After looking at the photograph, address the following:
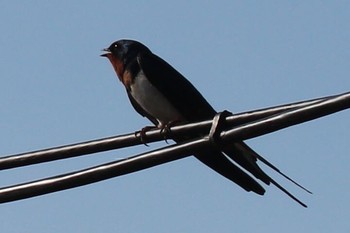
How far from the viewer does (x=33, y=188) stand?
4.86 meters

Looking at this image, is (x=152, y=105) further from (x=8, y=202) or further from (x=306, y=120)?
(x=306, y=120)

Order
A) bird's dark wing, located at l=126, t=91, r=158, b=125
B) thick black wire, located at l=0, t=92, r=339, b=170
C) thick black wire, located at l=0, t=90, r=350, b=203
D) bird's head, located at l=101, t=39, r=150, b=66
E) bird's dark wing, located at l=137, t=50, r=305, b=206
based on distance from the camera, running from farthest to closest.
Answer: bird's head, located at l=101, t=39, r=150, b=66, bird's dark wing, located at l=126, t=91, r=158, b=125, bird's dark wing, located at l=137, t=50, r=305, b=206, thick black wire, located at l=0, t=92, r=339, b=170, thick black wire, located at l=0, t=90, r=350, b=203

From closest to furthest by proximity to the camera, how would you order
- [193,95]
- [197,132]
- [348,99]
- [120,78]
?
[348,99]
[197,132]
[193,95]
[120,78]

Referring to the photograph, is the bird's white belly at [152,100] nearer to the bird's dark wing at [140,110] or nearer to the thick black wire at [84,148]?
the bird's dark wing at [140,110]

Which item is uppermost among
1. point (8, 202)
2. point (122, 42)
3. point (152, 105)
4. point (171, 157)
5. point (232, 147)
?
point (122, 42)

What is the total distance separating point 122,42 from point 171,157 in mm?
4126

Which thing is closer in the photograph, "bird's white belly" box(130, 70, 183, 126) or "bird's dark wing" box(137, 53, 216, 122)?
"bird's dark wing" box(137, 53, 216, 122)

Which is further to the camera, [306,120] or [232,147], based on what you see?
[232,147]

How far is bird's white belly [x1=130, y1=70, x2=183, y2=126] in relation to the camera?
307 inches

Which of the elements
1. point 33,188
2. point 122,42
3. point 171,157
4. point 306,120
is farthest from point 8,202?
point 122,42

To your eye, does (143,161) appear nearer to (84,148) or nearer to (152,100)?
(84,148)

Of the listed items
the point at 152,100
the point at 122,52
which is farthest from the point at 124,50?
the point at 152,100

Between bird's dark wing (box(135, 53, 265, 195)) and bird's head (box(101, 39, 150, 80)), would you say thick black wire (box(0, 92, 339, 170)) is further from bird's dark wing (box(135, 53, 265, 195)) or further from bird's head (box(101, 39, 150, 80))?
bird's head (box(101, 39, 150, 80))

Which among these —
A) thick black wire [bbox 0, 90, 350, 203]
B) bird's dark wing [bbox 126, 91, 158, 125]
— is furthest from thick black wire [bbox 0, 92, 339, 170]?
bird's dark wing [bbox 126, 91, 158, 125]
